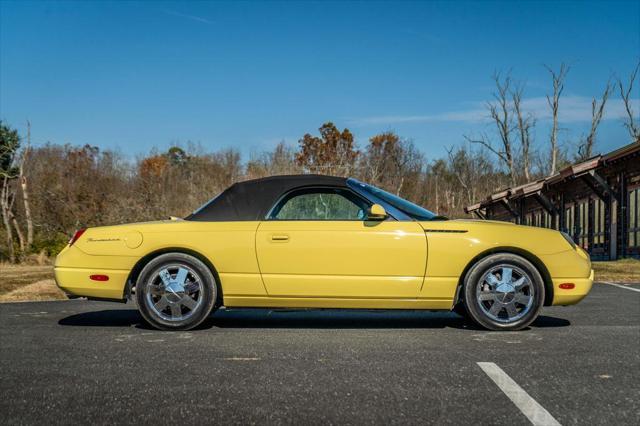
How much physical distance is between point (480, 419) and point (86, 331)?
411 cm

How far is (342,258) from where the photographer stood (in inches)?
233

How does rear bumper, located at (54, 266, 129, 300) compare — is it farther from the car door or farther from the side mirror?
the side mirror

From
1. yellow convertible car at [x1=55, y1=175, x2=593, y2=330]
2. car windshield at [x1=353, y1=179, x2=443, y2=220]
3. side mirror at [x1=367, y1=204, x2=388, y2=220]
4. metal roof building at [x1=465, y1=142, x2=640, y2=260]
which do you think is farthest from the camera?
metal roof building at [x1=465, y1=142, x2=640, y2=260]

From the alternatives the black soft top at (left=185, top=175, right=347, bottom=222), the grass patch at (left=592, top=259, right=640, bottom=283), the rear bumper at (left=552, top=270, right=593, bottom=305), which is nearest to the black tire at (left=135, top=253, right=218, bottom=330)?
the black soft top at (left=185, top=175, right=347, bottom=222)

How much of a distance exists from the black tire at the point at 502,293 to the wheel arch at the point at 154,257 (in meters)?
2.28

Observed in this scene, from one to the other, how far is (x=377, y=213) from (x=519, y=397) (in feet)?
8.31

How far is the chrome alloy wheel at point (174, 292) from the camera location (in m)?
6.00

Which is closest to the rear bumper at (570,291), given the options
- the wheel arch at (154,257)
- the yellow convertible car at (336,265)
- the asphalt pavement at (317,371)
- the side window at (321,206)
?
the yellow convertible car at (336,265)

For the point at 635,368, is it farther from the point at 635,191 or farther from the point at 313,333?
the point at 635,191

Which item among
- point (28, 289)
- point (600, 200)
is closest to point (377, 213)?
point (28, 289)

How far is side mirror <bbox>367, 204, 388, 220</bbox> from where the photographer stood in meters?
5.83

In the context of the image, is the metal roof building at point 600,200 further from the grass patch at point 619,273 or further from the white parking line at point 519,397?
the white parking line at point 519,397

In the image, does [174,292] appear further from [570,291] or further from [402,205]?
[570,291]

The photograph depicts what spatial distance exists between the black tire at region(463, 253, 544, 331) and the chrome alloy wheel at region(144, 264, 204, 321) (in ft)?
8.11
